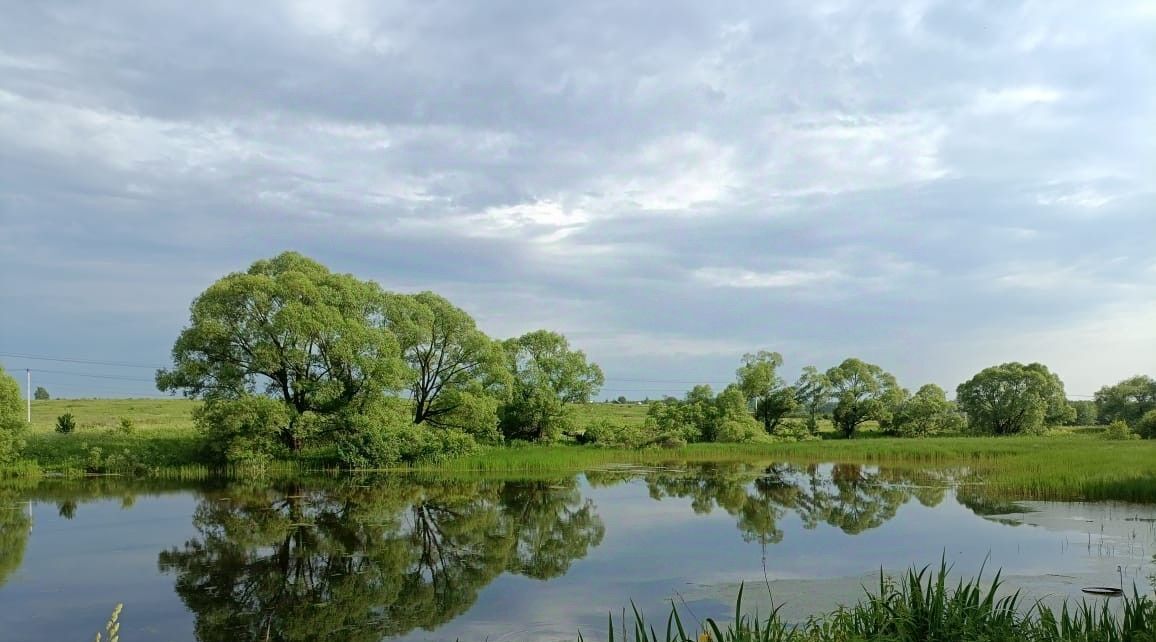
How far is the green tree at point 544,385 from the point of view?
42.0 meters

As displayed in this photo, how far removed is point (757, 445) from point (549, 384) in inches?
459

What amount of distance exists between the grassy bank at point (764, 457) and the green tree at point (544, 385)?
6.66ft

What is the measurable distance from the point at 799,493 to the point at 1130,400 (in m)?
47.9

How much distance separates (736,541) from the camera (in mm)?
16516

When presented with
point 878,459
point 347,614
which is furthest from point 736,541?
point 878,459

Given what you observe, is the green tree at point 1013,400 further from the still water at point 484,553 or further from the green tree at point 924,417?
the still water at point 484,553

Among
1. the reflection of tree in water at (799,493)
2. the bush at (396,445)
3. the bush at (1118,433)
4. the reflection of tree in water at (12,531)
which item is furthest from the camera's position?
the bush at (1118,433)

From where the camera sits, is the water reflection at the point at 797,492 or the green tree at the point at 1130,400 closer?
the water reflection at the point at 797,492

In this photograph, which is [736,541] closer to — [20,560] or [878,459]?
[20,560]

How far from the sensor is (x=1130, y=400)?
192ft

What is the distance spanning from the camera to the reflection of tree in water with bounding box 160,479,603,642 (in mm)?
10758

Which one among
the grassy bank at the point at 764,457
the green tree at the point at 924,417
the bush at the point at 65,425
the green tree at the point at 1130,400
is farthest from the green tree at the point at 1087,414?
the bush at the point at 65,425

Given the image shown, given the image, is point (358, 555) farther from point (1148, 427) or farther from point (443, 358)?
point (1148, 427)

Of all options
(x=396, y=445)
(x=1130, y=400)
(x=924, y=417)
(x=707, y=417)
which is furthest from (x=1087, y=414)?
(x=396, y=445)
